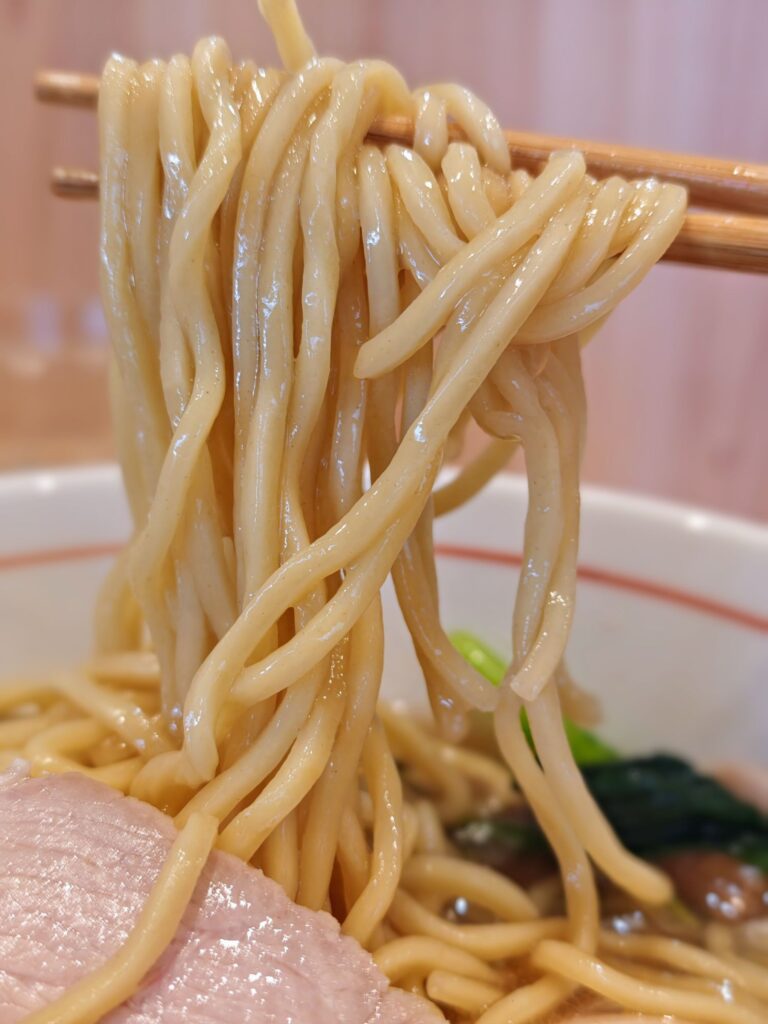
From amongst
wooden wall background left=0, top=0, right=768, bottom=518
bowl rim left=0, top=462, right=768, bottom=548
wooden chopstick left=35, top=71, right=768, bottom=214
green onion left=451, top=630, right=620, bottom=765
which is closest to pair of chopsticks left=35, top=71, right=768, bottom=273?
wooden chopstick left=35, top=71, right=768, bottom=214

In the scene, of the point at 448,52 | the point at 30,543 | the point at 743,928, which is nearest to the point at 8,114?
the point at 448,52

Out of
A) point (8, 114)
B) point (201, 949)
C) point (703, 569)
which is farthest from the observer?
point (8, 114)

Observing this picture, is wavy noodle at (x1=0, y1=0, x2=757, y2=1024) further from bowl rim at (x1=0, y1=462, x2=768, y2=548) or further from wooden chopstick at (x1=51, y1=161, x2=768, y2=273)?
bowl rim at (x1=0, y1=462, x2=768, y2=548)

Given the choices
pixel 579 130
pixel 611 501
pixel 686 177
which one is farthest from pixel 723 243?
pixel 579 130

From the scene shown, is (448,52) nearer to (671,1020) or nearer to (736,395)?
(736,395)

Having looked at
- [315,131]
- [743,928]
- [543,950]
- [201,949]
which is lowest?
[743,928]

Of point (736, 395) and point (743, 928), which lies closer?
point (743, 928)

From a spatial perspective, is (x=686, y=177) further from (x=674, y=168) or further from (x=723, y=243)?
(x=723, y=243)

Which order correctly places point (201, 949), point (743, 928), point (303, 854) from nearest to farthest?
1. point (201, 949)
2. point (303, 854)
3. point (743, 928)

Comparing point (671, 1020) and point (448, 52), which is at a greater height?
point (448, 52)
